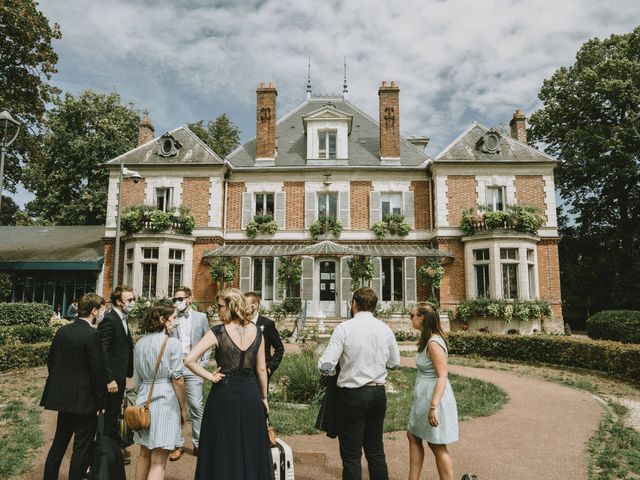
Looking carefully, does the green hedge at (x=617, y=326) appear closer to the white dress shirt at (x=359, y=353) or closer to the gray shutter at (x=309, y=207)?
the gray shutter at (x=309, y=207)

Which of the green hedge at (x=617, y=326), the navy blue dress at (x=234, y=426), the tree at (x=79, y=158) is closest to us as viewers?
the navy blue dress at (x=234, y=426)

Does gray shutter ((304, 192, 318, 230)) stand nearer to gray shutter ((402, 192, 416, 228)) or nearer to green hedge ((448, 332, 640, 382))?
gray shutter ((402, 192, 416, 228))

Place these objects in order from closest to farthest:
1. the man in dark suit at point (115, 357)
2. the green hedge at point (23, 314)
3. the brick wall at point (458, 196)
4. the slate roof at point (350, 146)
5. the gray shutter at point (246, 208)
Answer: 1. the man in dark suit at point (115, 357)
2. the green hedge at point (23, 314)
3. the brick wall at point (458, 196)
4. the gray shutter at point (246, 208)
5. the slate roof at point (350, 146)

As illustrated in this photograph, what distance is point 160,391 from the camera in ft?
13.0

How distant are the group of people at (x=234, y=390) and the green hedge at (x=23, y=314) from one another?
13.9m

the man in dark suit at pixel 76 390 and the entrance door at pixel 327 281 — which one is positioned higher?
the entrance door at pixel 327 281

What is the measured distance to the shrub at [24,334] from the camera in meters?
12.4

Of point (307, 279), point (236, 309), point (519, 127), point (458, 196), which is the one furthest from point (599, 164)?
point (236, 309)

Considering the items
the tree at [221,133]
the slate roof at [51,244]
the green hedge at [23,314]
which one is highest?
the tree at [221,133]

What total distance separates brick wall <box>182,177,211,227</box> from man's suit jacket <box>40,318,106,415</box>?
15.0m

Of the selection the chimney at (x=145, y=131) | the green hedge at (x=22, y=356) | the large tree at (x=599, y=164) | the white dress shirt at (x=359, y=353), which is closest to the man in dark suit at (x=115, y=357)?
the white dress shirt at (x=359, y=353)

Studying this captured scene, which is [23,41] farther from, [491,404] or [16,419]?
[491,404]

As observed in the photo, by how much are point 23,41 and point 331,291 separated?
1451 centimetres

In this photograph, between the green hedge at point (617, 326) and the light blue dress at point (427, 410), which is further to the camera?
the green hedge at point (617, 326)
